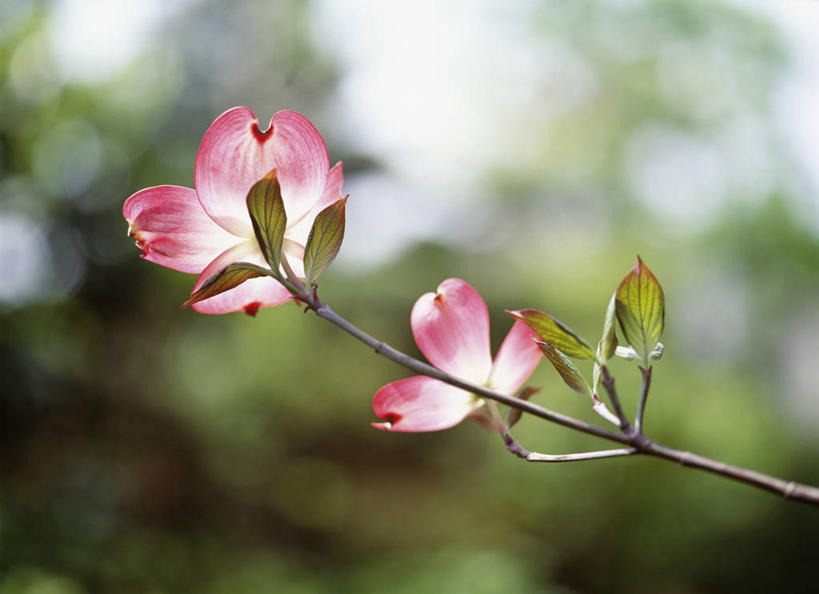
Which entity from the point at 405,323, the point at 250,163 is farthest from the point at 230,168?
the point at 405,323

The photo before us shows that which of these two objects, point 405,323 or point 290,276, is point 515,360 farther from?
point 405,323

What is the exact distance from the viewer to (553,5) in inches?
161

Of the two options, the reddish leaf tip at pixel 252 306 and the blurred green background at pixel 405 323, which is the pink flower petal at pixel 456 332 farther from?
the blurred green background at pixel 405 323

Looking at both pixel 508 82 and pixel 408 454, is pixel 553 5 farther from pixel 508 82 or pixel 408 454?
pixel 408 454

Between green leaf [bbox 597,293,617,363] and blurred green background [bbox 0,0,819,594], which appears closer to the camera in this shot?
green leaf [bbox 597,293,617,363]

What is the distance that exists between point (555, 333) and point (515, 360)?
2 cm

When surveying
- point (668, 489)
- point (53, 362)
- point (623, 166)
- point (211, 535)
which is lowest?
point (211, 535)

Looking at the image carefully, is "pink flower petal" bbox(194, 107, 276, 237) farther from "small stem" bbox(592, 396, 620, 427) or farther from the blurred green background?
the blurred green background

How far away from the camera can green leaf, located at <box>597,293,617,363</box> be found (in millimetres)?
165

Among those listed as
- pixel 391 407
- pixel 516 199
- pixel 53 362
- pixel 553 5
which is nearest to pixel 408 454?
pixel 516 199

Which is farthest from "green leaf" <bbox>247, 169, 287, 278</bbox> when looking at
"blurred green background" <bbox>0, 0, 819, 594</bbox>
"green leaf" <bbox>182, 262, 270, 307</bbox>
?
"blurred green background" <bbox>0, 0, 819, 594</bbox>

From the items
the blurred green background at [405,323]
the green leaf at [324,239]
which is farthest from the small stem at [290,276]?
the blurred green background at [405,323]

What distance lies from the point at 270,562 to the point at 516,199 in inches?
107

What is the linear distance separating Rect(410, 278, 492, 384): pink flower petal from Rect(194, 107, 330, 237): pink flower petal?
1.9 inches
